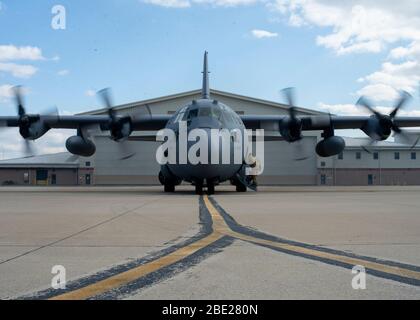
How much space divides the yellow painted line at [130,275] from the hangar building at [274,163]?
4715cm

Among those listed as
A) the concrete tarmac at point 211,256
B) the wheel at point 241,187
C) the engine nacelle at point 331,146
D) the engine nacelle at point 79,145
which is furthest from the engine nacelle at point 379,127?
the concrete tarmac at point 211,256

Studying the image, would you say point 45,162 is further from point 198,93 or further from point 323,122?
point 323,122

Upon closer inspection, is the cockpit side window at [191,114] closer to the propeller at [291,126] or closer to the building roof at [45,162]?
the propeller at [291,126]

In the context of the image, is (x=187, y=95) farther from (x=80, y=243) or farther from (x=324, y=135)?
(x=80, y=243)

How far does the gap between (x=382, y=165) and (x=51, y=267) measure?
5957 cm

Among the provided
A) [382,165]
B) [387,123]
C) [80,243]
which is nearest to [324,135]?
[387,123]

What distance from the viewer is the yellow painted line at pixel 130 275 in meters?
4.65

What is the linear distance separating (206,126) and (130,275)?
16.4 metres

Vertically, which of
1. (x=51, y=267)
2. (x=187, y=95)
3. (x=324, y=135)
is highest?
(x=187, y=95)

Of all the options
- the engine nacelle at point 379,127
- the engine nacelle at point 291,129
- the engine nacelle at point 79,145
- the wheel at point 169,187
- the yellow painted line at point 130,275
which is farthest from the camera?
the engine nacelle at point 79,145

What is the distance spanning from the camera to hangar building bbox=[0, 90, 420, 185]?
183 ft

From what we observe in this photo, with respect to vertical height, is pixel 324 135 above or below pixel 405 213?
above
